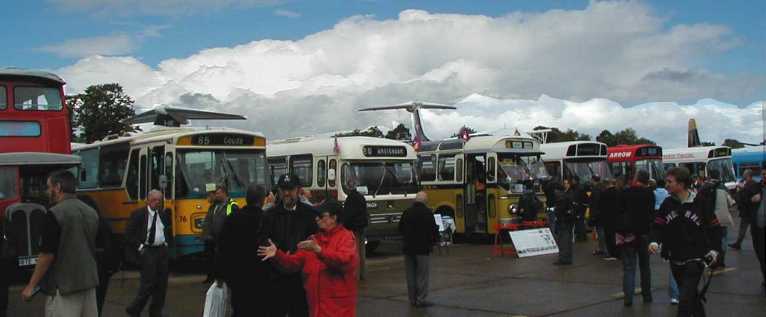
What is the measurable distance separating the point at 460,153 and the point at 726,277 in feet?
32.9

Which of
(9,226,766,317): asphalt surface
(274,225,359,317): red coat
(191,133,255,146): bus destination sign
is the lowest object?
(9,226,766,317): asphalt surface

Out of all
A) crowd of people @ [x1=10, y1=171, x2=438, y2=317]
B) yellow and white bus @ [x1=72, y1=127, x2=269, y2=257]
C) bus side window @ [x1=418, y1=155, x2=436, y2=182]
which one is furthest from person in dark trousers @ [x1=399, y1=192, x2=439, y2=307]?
bus side window @ [x1=418, y1=155, x2=436, y2=182]

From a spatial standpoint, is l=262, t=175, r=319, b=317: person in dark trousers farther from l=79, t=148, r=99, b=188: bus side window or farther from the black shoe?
l=79, t=148, r=99, b=188: bus side window

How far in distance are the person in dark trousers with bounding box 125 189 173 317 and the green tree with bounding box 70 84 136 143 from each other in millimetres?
23249

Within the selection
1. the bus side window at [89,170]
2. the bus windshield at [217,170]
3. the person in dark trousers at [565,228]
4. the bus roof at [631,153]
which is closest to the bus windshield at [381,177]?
the bus windshield at [217,170]

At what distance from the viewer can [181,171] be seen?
1592 cm

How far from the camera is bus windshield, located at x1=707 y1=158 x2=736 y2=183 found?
33.2 metres

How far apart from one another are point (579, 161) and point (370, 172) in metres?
9.47

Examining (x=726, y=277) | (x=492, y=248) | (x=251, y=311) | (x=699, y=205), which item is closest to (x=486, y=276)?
(x=726, y=277)

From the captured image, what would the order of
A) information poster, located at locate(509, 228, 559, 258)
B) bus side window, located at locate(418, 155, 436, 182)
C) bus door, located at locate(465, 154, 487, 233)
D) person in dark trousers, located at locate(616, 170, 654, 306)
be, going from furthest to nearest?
bus side window, located at locate(418, 155, 436, 182), bus door, located at locate(465, 154, 487, 233), information poster, located at locate(509, 228, 559, 258), person in dark trousers, located at locate(616, 170, 654, 306)

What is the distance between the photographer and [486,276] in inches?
575

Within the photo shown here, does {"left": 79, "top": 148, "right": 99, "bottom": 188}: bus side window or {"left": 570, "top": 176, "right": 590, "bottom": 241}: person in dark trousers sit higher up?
{"left": 79, "top": 148, "right": 99, "bottom": 188}: bus side window

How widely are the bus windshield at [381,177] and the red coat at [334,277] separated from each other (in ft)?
40.4

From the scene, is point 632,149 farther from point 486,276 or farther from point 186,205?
point 186,205
